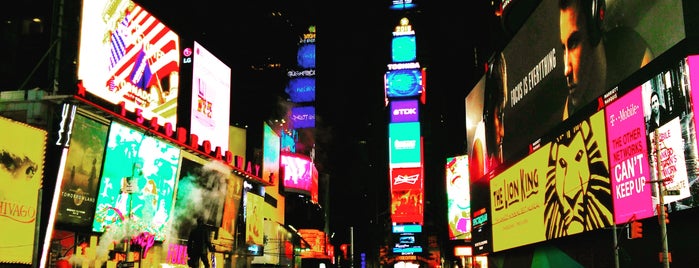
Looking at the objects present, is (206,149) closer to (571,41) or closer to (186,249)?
(186,249)

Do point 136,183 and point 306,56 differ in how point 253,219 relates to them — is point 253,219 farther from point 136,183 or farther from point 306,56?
point 306,56

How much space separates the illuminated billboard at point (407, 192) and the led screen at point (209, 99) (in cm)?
3636

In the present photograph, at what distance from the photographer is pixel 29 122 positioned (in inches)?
768

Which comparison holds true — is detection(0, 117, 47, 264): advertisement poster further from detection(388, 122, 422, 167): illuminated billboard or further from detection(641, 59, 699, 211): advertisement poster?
detection(388, 122, 422, 167): illuminated billboard

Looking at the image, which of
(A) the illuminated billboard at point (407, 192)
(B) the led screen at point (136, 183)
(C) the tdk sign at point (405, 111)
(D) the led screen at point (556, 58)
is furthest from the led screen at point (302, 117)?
(D) the led screen at point (556, 58)

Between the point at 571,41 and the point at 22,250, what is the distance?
58.0 feet

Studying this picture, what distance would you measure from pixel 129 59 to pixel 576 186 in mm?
17003

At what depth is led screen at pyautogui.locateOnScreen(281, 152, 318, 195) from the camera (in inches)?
2093

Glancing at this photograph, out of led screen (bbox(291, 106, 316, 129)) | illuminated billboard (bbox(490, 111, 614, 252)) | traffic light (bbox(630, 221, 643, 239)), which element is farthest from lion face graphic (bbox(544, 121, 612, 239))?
led screen (bbox(291, 106, 316, 129))

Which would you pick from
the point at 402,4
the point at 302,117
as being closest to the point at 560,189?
the point at 302,117

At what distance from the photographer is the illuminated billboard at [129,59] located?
72.1 feet

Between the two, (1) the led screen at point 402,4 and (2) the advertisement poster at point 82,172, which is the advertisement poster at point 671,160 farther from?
(1) the led screen at point 402,4

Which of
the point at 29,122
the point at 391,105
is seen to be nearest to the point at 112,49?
the point at 29,122

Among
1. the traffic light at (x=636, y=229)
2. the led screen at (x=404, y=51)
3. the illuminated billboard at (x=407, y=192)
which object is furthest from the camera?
Answer: the led screen at (x=404, y=51)
